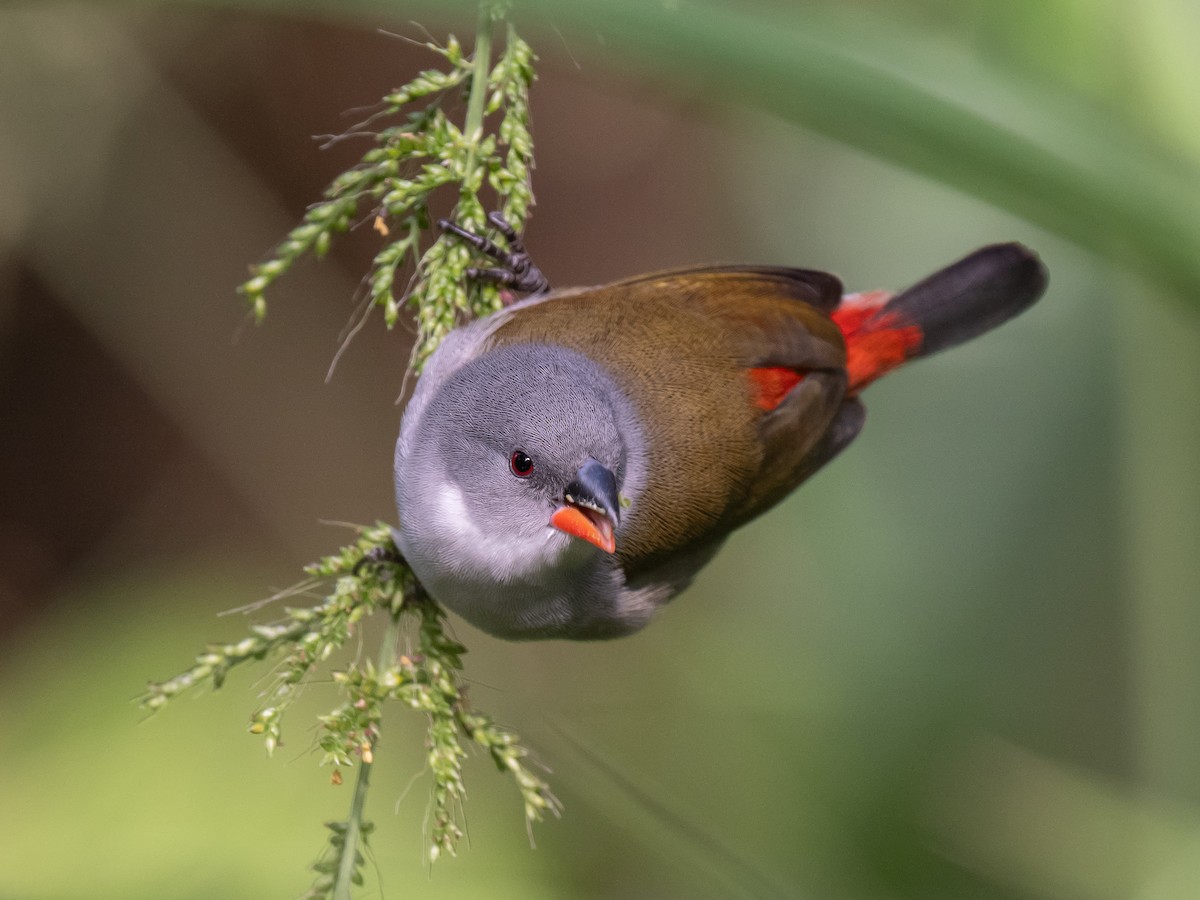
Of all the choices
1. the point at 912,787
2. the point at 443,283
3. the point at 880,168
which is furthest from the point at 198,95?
the point at 912,787

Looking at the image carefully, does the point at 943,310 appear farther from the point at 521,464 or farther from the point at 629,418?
the point at 521,464

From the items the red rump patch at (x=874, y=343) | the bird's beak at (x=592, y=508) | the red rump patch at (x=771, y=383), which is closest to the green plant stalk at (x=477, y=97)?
the bird's beak at (x=592, y=508)

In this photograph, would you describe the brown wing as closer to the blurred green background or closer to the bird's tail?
the bird's tail

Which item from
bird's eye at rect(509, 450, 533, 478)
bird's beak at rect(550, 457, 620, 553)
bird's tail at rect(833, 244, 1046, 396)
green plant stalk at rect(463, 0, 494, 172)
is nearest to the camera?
green plant stalk at rect(463, 0, 494, 172)

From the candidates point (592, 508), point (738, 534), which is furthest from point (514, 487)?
point (738, 534)

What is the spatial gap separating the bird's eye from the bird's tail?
1.12 meters

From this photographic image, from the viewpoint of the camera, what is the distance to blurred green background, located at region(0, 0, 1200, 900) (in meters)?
1.16

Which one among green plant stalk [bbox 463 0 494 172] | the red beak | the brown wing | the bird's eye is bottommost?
the red beak

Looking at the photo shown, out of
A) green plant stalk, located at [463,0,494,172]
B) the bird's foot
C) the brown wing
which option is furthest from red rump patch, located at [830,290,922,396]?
green plant stalk, located at [463,0,494,172]

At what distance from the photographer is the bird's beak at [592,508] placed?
197cm

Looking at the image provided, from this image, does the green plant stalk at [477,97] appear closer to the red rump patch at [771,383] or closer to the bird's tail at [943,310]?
the red rump patch at [771,383]

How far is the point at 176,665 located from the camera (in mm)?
3146

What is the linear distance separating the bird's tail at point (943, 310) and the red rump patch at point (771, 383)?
0.94 ft

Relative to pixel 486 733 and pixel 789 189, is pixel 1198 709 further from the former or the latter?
pixel 789 189
